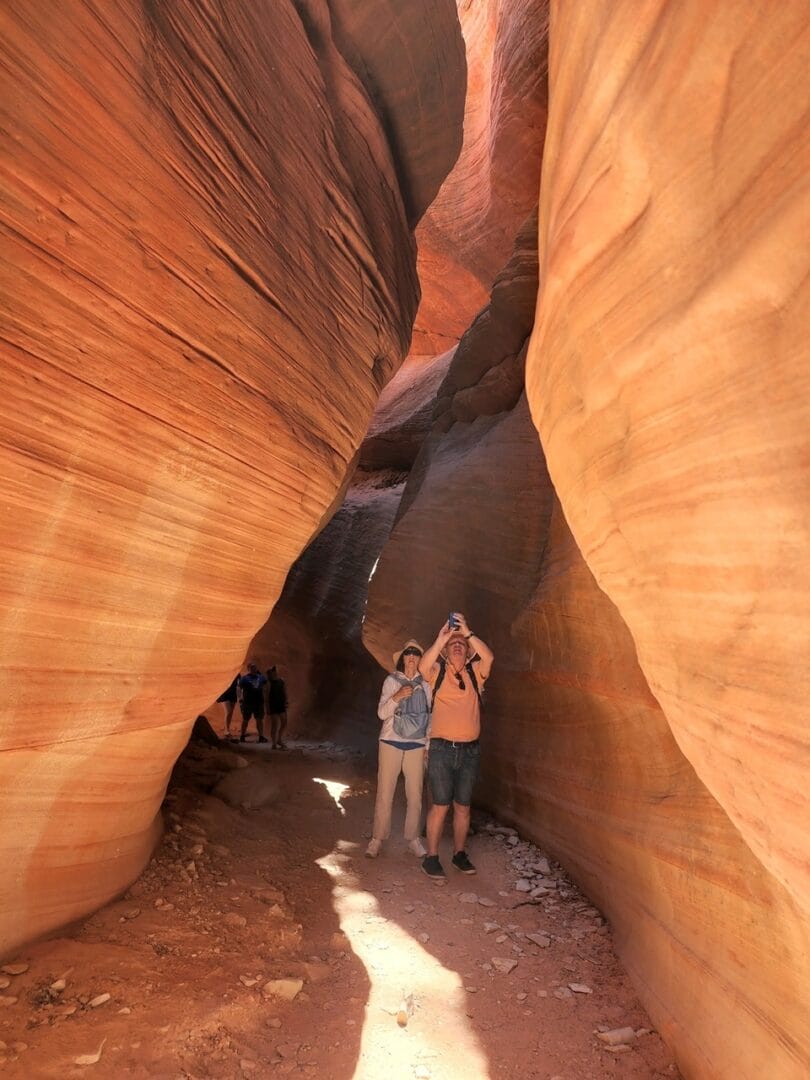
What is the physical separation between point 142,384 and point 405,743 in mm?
3223

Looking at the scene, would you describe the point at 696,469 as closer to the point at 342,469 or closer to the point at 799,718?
the point at 799,718

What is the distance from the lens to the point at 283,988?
3.00 meters

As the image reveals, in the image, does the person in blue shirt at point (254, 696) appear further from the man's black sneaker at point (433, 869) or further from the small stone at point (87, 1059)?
the small stone at point (87, 1059)

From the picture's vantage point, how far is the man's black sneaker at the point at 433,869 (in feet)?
14.7

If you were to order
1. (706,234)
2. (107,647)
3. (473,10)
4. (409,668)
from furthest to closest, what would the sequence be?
(473,10) → (409,668) → (107,647) → (706,234)

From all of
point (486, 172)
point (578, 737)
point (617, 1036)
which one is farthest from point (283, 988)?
point (486, 172)

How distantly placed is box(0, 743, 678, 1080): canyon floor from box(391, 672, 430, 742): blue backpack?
35.2 inches

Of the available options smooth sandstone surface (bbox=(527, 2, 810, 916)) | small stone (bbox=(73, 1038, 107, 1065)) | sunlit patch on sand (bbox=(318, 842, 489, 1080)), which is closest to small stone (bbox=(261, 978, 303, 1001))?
sunlit patch on sand (bbox=(318, 842, 489, 1080))

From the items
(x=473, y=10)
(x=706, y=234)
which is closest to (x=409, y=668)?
(x=706, y=234)

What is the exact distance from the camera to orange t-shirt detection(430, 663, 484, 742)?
4.70 metres

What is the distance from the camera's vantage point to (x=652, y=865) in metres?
3.29

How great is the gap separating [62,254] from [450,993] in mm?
3599

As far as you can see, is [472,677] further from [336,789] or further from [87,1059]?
[87,1059]

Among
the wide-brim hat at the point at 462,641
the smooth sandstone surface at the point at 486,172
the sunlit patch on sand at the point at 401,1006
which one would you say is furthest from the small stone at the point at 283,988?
the smooth sandstone surface at the point at 486,172
